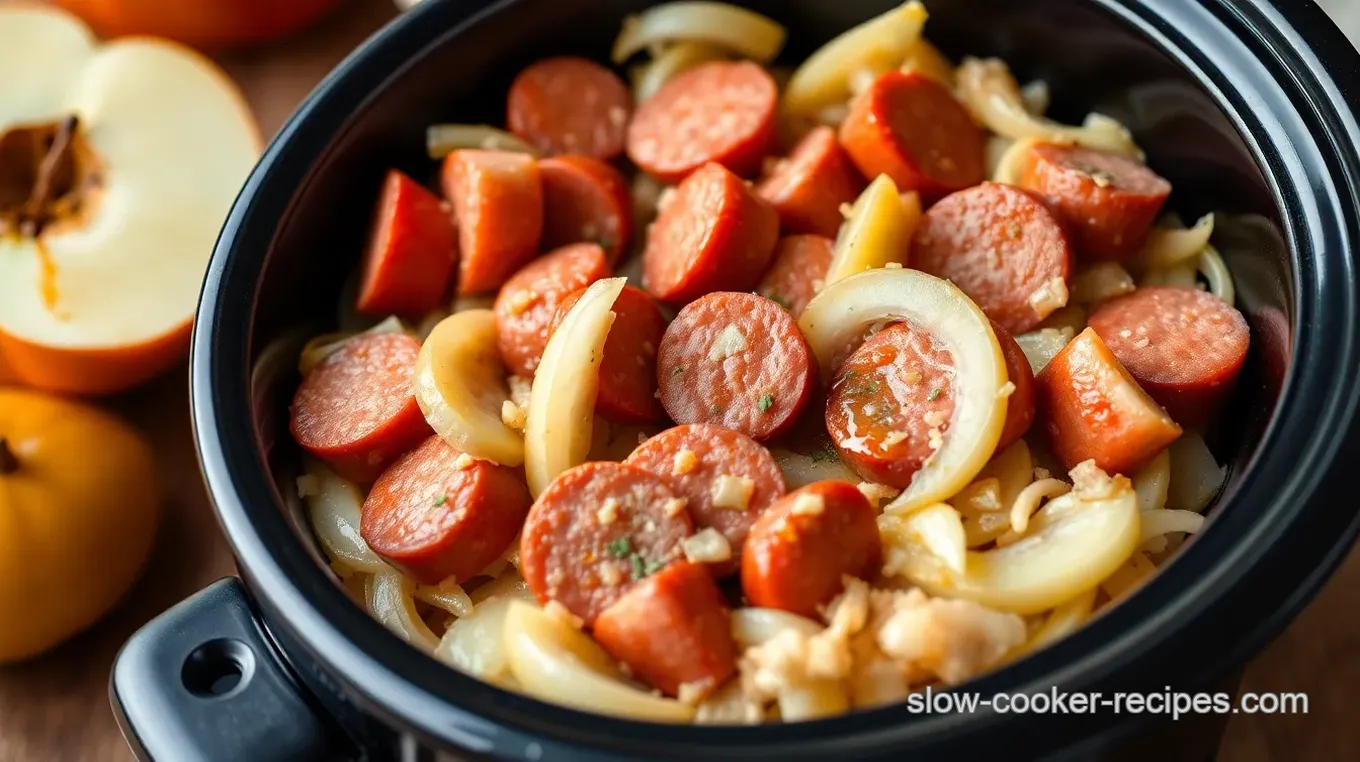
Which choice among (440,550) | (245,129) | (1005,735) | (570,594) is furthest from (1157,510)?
(245,129)

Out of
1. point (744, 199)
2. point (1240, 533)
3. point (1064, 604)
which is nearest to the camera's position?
point (1240, 533)

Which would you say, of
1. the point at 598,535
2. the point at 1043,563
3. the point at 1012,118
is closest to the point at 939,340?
the point at 1043,563

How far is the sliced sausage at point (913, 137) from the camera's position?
2162 millimetres

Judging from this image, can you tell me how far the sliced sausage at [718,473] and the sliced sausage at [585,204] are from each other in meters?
0.54

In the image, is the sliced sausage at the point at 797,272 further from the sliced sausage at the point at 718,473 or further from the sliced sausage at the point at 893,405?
the sliced sausage at the point at 718,473

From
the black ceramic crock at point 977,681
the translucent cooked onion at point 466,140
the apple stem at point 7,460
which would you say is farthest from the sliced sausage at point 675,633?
the apple stem at point 7,460

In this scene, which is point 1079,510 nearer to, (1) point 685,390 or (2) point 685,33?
(1) point 685,390

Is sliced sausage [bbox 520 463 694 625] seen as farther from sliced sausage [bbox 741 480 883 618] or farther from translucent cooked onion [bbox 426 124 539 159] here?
translucent cooked onion [bbox 426 124 539 159]

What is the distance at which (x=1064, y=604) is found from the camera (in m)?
1.68

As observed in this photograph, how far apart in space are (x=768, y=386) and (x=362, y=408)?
64 centimetres

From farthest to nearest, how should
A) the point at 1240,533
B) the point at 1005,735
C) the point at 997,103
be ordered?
the point at 997,103 < the point at 1240,533 < the point at 1005,735

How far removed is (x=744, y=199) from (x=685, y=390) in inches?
13.9

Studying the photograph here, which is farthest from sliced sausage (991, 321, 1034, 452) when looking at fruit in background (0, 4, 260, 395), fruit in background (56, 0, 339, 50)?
fruit in background (56, 0, 339, 50)

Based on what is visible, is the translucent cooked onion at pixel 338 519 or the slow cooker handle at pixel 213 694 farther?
the translucent cooked onion at pixel 338 519
